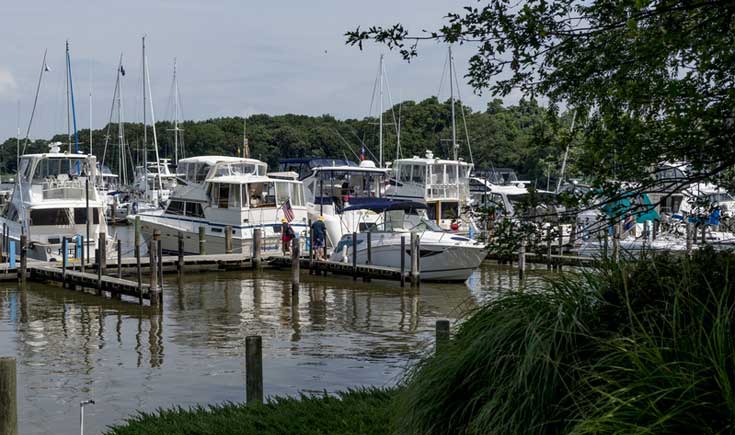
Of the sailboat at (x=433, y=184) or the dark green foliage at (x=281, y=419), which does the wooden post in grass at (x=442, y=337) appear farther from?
the sailboat at (x=433, y=184)

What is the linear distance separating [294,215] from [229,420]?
89.8 feet

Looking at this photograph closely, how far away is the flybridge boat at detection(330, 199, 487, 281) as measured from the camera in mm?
30438

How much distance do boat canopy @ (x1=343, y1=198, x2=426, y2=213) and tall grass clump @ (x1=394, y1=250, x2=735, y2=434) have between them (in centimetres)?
2561

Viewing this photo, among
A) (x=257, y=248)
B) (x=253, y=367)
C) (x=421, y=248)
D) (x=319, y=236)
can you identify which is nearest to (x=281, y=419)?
(x=253, y=367)

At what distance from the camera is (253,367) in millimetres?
10680

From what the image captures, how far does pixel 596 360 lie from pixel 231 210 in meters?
31.2

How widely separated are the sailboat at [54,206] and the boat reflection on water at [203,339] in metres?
3.89

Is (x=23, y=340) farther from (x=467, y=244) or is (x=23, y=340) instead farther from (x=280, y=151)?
(x=280, y=151)

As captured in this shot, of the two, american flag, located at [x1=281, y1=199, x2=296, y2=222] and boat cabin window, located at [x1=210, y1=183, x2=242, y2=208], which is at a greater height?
boat cabin window, located at [x1=210, y1=183, x2=242, y2=208]

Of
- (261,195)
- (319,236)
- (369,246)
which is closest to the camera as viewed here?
(369,246)

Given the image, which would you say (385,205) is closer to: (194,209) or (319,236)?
(319,236)

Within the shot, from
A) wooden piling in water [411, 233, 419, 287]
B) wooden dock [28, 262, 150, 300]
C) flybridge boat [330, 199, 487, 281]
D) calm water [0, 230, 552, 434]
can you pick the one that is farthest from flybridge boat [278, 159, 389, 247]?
wooden dock [28, 262, 150, 300]

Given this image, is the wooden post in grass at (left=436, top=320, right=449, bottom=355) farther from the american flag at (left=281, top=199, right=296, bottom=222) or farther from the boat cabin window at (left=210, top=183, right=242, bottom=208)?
the boat cabin window at (left=210, top=183, right=242, bottom=208)

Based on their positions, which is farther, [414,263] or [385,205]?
[385,205]
